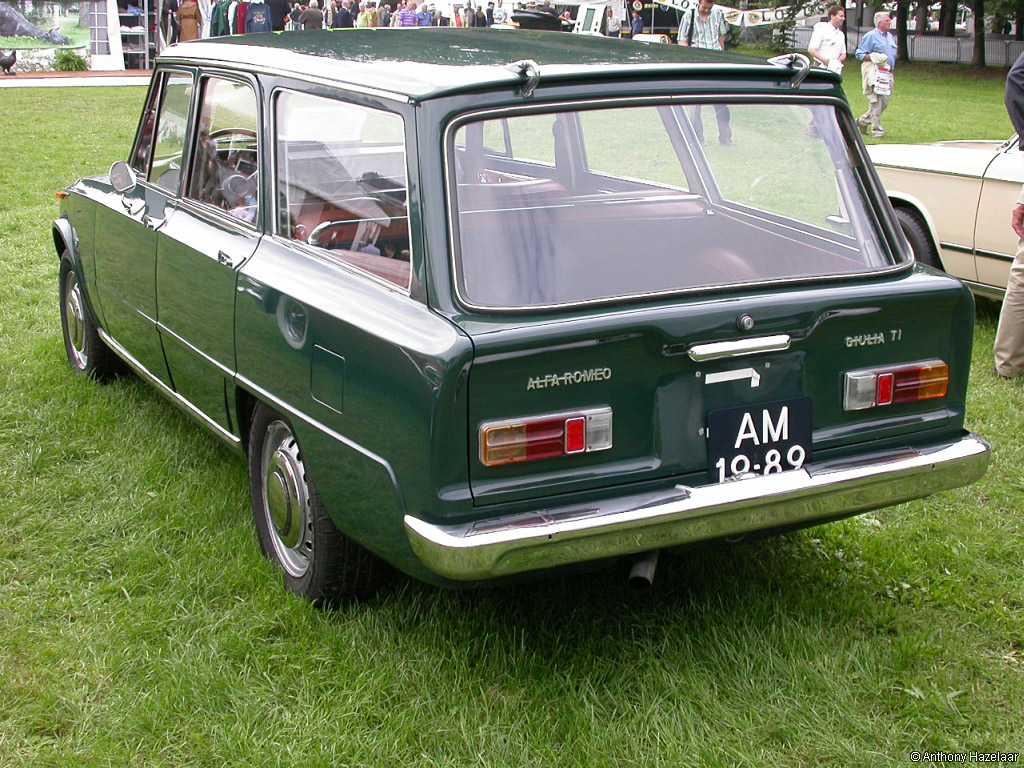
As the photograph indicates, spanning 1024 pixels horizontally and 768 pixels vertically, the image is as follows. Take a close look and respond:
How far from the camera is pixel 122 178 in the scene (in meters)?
4.95

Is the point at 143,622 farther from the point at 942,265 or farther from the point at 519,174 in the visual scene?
the point at 942,265

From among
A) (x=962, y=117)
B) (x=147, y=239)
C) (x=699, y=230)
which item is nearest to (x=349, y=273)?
(x=699, y=230)

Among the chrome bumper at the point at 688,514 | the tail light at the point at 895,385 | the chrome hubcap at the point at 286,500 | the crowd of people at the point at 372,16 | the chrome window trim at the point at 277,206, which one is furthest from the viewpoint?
the crowd of people at the point at 372,16

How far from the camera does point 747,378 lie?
336 cm

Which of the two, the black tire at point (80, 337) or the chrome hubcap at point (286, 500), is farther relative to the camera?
the black tire at point (80, 337)

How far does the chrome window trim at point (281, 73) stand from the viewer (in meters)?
3.47

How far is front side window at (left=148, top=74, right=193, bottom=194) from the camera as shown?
16.0 ft

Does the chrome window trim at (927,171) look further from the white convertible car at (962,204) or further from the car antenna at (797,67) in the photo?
the car antenna at (797,67)

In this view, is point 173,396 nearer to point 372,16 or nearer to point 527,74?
point 527,74

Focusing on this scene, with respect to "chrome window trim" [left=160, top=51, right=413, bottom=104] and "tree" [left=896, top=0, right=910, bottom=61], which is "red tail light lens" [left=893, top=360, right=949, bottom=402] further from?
"tree" [left=896, top=0, right=910, bottom=61]

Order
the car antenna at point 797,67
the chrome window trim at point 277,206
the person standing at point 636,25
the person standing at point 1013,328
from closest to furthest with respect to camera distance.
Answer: the chrome window trim at point 277,206
the car antenna at point 797,67
the person standing at point 1013,328
the person standing at point 636,25

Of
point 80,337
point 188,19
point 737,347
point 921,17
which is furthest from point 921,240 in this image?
point 921,17

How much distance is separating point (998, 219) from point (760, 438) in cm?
430

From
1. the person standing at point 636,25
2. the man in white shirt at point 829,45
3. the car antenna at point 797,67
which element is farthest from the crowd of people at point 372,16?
the car antenna at point 797,67
